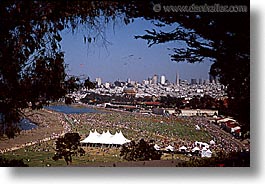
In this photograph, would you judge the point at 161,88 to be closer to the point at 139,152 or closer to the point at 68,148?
the point at 139,152

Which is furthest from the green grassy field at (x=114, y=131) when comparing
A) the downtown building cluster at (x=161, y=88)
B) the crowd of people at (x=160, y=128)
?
the downtown building cluster at (x=161, y=88)

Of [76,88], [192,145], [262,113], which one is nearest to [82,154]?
[76,88]

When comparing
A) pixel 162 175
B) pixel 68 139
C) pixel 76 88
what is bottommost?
pixel 162 175

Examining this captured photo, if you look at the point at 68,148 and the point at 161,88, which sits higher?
the point at 161,88

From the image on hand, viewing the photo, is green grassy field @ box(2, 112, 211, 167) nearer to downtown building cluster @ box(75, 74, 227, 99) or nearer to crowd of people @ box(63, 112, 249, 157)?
crowd of people @ box(63, 112, 249, 157)

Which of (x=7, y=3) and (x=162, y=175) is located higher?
(x=7, y=3)

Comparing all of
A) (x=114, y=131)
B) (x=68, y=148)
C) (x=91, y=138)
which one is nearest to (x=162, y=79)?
(x=114, y=131)

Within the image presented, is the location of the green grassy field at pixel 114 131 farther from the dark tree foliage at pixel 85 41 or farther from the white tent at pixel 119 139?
the dark tree foliage at pixel 85 41

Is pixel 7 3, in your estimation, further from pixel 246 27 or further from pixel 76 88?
pixel 246 27
